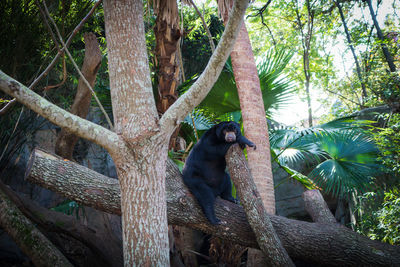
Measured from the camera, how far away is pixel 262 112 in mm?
4098

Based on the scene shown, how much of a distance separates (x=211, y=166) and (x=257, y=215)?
0.89 meters

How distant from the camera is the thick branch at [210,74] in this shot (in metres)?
2.19

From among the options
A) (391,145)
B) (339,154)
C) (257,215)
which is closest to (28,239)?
(257,215)

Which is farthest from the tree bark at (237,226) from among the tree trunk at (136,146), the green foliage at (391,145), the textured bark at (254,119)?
the green foliage at (391,145)

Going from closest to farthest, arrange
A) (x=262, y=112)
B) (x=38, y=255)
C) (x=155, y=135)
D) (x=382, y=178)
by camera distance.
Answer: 1. (x=155, y=135)
2. (x=38, y=255)
3. (x=262, y=112)
4. (x=382, y=178)

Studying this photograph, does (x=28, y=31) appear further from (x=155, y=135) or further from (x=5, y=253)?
(x=155, y=135)

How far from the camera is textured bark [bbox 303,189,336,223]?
12.3ft

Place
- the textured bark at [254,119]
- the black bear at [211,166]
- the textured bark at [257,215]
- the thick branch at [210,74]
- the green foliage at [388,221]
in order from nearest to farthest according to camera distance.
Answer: the thick branch at [210,74]
the textured bark at [257,215]
the black bear at [211,166]
the textured bark at [254,119]
the green foliage at [388,221]

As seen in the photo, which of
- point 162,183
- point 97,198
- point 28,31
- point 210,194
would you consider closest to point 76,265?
point 97,198

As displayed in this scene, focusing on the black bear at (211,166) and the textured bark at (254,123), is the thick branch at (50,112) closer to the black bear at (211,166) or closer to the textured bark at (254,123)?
the black bear at (211,166)

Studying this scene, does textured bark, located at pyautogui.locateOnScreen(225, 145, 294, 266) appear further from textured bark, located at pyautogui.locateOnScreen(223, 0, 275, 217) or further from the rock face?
the rock face

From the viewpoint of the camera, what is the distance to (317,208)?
3.84 metres

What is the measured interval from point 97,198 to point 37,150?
0.67 metres

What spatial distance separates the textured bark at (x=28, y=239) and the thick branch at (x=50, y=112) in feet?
6.62
